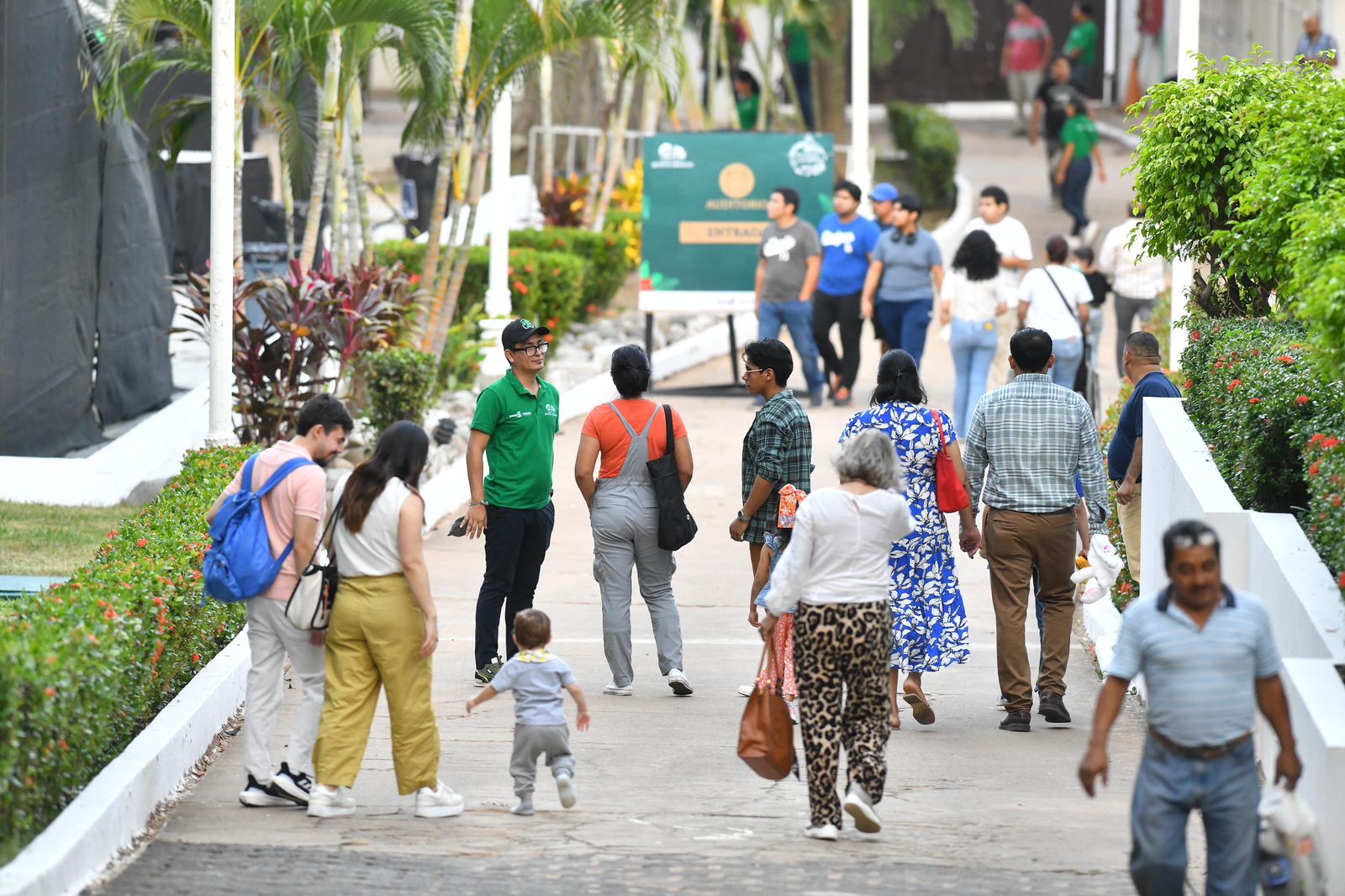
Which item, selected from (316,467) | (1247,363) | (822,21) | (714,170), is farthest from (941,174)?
(316,467)

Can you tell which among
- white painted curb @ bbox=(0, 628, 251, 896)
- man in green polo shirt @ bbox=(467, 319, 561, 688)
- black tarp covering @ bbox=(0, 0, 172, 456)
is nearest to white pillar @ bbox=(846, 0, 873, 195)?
black tarp covering @ bbox=(0, 0, 172, 456)

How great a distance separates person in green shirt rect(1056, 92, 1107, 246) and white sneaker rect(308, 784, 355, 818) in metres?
18.8

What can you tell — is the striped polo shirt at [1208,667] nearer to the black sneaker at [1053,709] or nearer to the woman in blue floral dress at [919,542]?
the woman in blue floral dress at [919,542]

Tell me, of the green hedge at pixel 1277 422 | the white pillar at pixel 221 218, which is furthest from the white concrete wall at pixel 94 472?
the green hedge at pixel 1277 422

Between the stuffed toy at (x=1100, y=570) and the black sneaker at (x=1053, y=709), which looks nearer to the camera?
the black sneaker at (x=1053, y=709)

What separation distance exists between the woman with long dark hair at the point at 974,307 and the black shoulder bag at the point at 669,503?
5361mm

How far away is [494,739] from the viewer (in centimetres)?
801

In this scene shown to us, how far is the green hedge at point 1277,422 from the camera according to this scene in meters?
6.91

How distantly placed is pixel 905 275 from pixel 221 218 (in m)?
6.40

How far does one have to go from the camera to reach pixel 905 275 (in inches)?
603

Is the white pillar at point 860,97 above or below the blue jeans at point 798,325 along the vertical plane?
above

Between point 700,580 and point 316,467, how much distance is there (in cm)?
486

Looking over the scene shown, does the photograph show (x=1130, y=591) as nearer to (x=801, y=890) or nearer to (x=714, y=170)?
(x=801, y=890)

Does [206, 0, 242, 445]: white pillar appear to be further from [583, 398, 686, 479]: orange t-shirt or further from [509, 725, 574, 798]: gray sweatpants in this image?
[509, 725, 574, 798]: gray sweatpants
